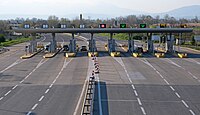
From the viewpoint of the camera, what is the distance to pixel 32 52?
62531mm

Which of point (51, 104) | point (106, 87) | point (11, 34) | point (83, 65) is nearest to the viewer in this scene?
point (51, 104)

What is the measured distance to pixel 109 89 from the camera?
1112 inches

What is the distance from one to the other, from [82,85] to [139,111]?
30.8ft

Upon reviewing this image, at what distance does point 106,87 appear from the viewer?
29031 millimetres

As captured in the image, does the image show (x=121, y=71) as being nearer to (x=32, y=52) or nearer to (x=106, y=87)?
(x=106, y=87)

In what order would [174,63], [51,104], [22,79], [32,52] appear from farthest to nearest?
1. [32,52]
2. [174,63]
3. [22,79]
4. [51,104]

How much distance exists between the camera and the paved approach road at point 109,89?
2205 centimetres

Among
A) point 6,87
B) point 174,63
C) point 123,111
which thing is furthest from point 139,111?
point 174,63

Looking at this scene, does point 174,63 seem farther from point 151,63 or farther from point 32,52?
point 32,52

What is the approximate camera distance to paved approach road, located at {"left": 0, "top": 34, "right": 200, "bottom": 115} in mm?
22047

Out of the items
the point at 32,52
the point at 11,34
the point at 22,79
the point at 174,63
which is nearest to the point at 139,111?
the point at 22,79

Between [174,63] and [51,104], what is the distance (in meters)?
26.6

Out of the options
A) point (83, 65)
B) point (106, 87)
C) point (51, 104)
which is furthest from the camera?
point (83, 65)

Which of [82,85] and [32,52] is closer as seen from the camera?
[82,85]
